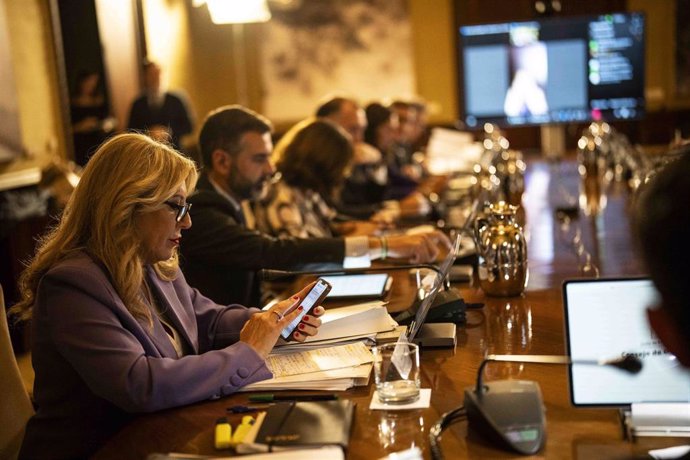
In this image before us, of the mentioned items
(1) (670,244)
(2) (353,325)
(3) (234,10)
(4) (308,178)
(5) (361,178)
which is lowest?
(5) (361,178)

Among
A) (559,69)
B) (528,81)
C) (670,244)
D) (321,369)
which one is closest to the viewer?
(670,244)

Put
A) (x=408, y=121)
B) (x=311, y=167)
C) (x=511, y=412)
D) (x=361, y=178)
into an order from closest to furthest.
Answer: (x=511, y=412) < (x=311, y=167) < (x=361, y=178) < (x=408, y=121)

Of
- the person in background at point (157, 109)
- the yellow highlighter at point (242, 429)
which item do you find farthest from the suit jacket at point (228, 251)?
the person in background at point (157, 109)

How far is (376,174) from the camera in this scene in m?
5.49

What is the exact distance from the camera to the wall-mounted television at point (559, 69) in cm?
594

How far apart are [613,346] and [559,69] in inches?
191

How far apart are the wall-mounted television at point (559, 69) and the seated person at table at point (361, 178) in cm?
98

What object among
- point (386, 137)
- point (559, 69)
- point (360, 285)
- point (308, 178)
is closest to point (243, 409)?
point (360, 285)

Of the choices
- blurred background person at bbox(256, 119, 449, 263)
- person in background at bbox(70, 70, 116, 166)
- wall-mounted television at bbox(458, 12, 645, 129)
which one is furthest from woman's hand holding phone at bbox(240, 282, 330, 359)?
person in background at bbox(70, 70, 116, 166)

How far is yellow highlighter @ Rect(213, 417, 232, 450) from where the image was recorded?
4.54 ft

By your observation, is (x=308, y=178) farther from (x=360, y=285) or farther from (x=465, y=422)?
(x=465, y=422)

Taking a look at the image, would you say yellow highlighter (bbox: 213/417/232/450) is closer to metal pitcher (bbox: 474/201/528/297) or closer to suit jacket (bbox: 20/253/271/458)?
suit jacket (bbox: 20/253/271/458)

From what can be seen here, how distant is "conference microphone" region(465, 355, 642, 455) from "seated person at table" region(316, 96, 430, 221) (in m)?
2.91

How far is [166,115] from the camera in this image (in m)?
7.18
